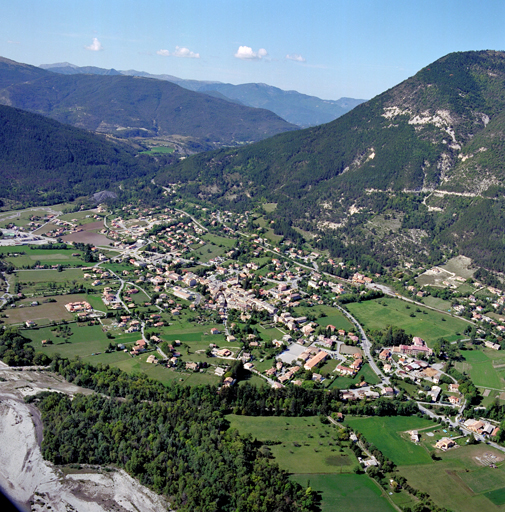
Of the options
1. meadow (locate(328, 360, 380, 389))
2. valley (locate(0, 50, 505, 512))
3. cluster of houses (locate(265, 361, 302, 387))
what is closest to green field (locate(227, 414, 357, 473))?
valley (locate(0, 50, 505, 512))

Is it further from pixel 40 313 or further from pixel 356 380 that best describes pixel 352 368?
pixel 40 313

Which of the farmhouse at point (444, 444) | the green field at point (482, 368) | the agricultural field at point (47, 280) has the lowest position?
the farmhouse at point (444, 444)

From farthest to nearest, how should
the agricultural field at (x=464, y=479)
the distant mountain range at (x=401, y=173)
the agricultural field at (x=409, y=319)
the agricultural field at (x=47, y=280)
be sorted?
1. the distant mountain range at (x=401, y=173)
2. the agricultural field at (x=47, y=280)
3. the agricultural field at (x=409, y=319)
4. the agricultural field at (x=464, y=479)

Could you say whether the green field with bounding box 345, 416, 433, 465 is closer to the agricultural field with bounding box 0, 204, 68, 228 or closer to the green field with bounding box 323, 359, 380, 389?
the green field with bounding box 323, 359, 380, 389

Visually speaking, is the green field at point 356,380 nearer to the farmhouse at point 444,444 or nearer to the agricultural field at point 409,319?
the farmhouse at point 444,444

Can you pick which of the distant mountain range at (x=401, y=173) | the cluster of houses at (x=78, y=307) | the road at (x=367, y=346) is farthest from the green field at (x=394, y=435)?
the distant mountain range at (x=401, y=173)

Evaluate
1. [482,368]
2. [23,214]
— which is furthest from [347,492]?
[23,214]
